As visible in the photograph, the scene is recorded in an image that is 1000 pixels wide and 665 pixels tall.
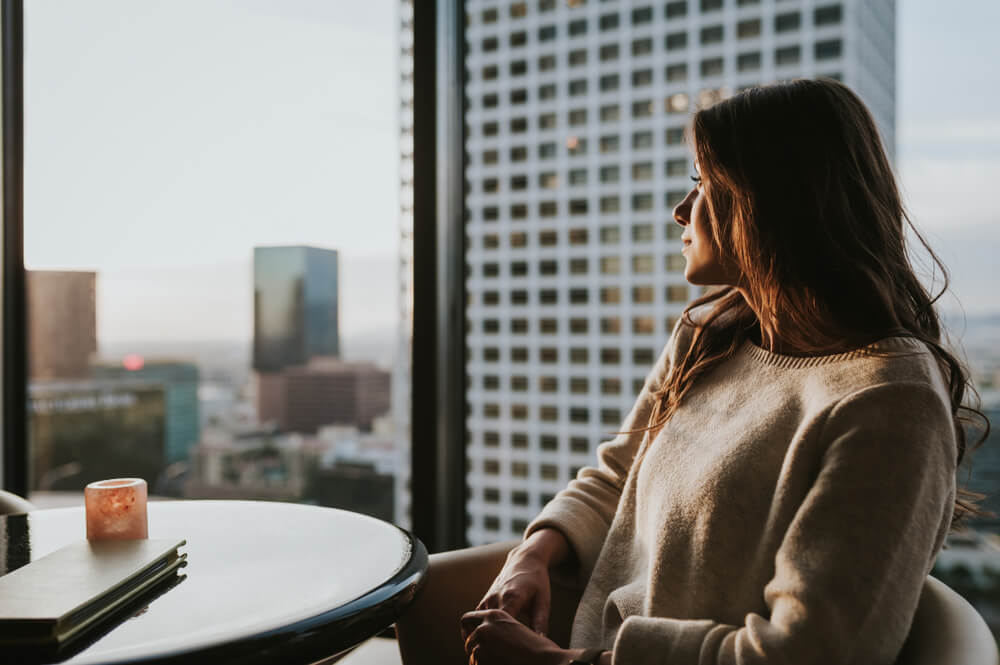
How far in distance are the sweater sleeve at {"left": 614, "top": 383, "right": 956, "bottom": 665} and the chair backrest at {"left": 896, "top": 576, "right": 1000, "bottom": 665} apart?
0.06 m

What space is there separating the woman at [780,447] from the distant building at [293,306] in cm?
120

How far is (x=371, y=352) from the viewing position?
2.25 m

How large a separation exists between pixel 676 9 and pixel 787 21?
0.88ft

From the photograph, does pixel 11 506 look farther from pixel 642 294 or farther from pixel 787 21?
pixel 787 21

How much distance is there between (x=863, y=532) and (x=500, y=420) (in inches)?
56.5

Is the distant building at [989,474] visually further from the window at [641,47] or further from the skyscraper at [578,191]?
the window at [641,47]

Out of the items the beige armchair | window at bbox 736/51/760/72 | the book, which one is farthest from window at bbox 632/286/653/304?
the book

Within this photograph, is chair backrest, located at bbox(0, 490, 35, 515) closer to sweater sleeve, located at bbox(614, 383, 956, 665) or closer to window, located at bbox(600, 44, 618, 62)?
sweater sleeve, located at bbox(614, 383, 956, 665)

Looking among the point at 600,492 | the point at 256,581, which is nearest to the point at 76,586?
the point at 256,581

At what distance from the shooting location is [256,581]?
101 centimetres

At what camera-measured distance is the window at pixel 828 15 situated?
1.77m

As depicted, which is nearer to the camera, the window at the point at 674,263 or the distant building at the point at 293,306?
the window at the point at 674,263

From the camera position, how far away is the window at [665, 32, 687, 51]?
1.92m

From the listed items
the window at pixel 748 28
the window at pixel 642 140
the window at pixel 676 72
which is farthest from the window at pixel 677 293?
the window at pixel 748 28
